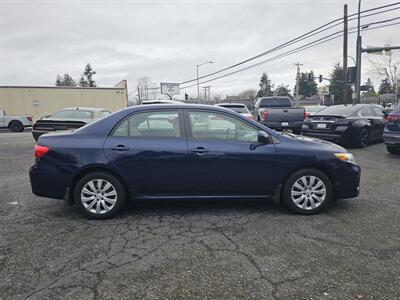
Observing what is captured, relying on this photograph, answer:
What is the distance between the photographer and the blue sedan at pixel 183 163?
3.99 meters

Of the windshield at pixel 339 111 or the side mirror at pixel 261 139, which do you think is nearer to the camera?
the side mirror at pixel 261 139

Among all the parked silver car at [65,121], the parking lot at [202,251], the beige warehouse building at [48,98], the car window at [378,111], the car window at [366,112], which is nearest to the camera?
the parking lot at [202,251]

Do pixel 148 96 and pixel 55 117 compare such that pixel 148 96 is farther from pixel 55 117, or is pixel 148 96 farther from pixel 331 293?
pixel 331 293

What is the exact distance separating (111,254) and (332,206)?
319 centimetres

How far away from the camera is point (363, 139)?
9.75 m

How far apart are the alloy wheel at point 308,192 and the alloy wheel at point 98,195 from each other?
2.41m

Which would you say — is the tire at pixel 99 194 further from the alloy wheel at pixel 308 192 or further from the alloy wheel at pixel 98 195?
the alloy wheel at pixel 308 192

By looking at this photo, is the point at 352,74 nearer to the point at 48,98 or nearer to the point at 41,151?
the point at 41,151

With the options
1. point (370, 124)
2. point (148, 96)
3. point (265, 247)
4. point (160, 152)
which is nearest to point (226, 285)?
point (265, 247)

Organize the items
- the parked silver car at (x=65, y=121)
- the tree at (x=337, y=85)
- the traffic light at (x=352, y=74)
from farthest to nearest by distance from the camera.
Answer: the tree at (x=337, y=85) < the traffic light at (x=352, y=74) < the parked silver car at (x=65, y=121)

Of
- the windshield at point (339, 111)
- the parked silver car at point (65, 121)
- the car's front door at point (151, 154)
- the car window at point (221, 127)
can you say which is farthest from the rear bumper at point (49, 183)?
the windshield at point (339, 111)

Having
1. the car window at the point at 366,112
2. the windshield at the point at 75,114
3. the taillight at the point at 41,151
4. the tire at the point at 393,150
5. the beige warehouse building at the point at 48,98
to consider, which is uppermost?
the beige warehouse building at the point at 48,98

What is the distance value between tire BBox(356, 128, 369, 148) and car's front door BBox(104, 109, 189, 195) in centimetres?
754

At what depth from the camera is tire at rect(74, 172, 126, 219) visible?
157 inches
